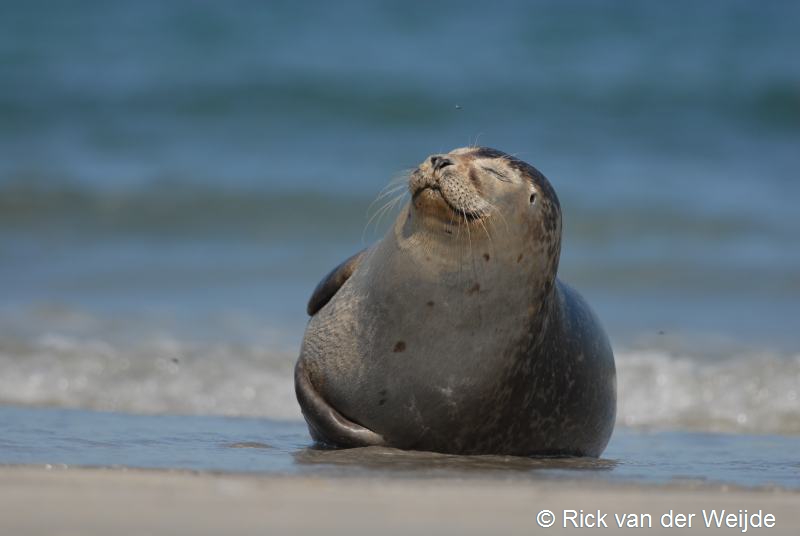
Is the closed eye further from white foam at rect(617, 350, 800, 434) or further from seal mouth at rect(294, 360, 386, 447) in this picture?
white foam at rect(617, 350, 800, 434)

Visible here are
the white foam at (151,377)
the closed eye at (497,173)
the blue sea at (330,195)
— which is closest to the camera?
the closed eye at (497,173)

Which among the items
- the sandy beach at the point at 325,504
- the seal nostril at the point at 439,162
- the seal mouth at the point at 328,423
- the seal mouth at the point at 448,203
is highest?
the seal nostril at the point at 439,162

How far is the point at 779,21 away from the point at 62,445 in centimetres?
2218

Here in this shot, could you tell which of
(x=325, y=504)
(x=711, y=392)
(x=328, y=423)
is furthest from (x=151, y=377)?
(x=325, y=504)

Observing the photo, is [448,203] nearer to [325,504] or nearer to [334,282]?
[334,282]

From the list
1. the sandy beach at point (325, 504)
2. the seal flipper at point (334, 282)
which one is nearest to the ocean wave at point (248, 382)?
the seal flipper at point (334, 282)

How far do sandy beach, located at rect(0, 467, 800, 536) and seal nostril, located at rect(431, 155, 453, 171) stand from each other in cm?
148

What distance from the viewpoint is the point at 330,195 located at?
16.9 m

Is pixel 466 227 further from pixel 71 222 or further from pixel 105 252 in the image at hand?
pixel 71 222

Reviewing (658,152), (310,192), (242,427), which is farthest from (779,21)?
(242,427)

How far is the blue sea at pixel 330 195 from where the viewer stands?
8586 millimetres

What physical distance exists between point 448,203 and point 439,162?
0.18m

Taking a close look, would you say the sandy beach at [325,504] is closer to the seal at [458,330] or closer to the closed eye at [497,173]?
the seal at [458,330]

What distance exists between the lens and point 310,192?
17000mm
